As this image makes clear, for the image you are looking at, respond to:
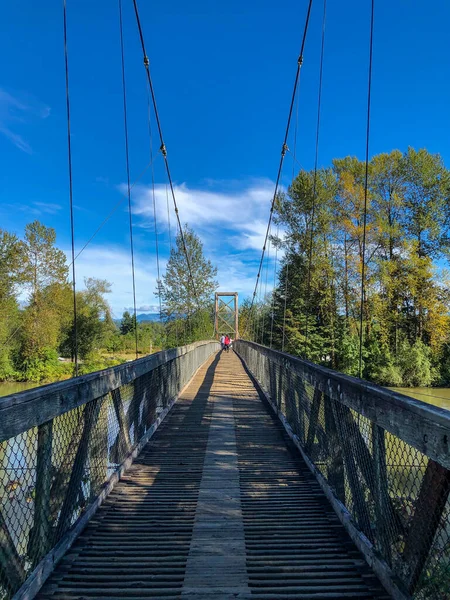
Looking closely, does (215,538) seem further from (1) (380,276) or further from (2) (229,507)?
(1) (380,276)

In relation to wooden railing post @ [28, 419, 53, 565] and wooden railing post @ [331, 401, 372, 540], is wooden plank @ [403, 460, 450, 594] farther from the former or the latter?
wooden railing post @ [28, 419, 53, 565]

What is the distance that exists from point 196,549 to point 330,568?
1.73 ft

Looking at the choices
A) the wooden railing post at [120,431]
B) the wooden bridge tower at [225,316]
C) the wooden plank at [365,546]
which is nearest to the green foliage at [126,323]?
the wooden bridge tower at [225,316]

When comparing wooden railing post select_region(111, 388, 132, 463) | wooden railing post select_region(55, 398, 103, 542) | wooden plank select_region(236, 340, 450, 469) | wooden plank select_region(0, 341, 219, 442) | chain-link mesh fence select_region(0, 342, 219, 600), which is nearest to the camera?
wooden plank select_region(236, 340, 450, 469)

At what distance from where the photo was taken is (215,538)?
1.79 metres

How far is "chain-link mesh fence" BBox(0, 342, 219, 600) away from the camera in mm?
1313

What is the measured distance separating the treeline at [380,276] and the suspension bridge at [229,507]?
16073 millimetres

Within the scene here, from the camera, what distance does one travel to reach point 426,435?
114 cm

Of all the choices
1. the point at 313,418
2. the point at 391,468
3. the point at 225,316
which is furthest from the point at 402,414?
the point at 225,316

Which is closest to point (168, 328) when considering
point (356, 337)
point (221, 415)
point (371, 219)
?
point (356, 337)

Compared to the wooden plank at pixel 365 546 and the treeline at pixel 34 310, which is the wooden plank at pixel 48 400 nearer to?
the wooden plank at pixel 365 546

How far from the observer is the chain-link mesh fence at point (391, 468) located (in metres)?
1.16

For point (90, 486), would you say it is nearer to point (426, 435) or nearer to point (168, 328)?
point (426, 435)

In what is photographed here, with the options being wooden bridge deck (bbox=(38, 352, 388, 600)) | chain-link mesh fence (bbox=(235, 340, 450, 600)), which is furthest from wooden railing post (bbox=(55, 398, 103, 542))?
chain-link mesh fence (bbox=(235, 340, 450, 600))
